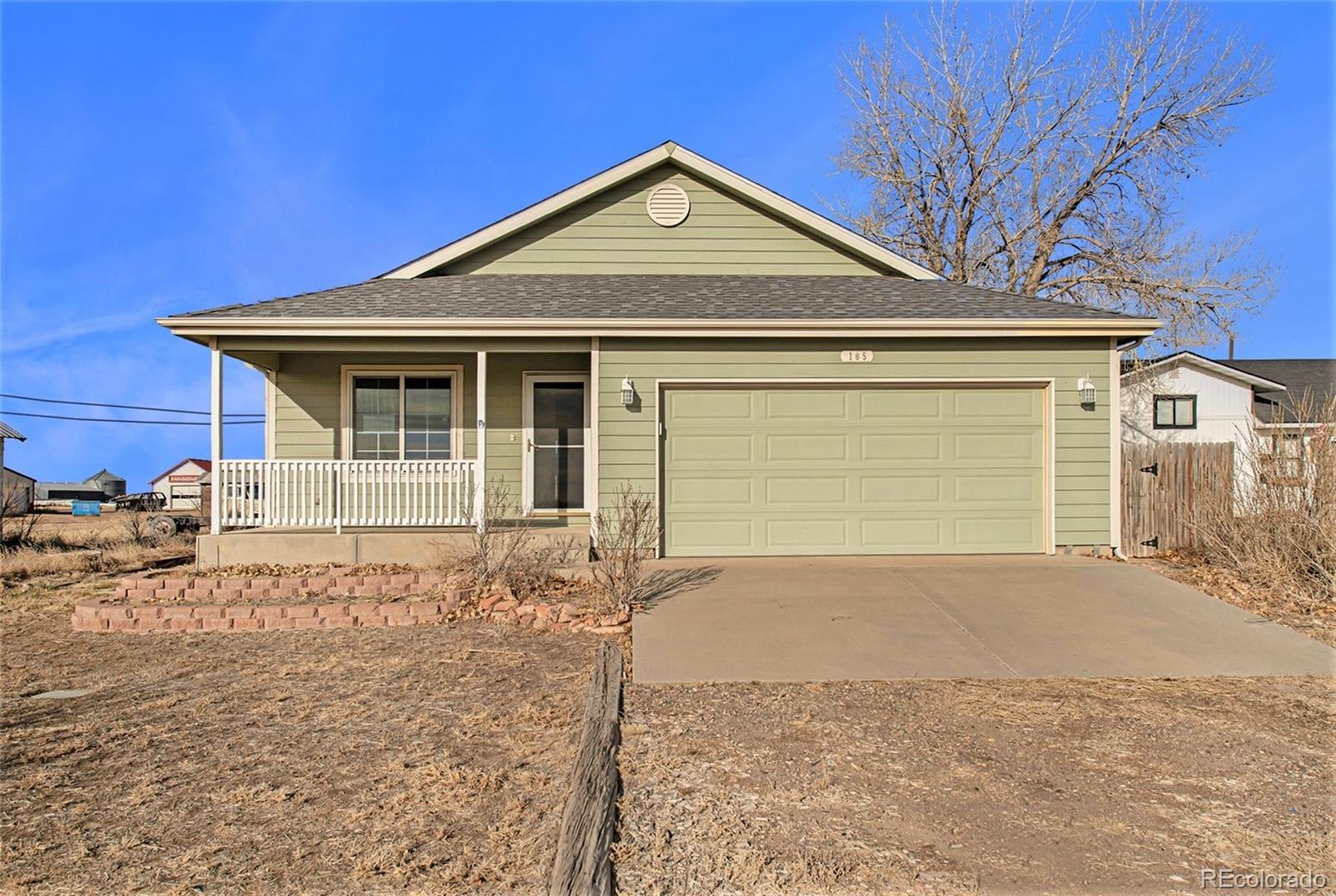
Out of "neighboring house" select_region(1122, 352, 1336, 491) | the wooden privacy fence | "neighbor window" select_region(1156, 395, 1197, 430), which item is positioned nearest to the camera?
the wooden privacy fence

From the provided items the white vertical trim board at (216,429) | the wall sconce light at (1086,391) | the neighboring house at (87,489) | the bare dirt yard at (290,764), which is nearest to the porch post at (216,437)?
the white vertical trim board at (216,429)

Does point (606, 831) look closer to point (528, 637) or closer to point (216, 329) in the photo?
point (528, 637)

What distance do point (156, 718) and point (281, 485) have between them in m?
5.00

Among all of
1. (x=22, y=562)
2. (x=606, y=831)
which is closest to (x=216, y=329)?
(x=22, y=562)

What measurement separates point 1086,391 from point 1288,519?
243 centimetres

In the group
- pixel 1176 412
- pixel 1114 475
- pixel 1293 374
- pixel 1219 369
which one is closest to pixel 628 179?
pixel 1114 475

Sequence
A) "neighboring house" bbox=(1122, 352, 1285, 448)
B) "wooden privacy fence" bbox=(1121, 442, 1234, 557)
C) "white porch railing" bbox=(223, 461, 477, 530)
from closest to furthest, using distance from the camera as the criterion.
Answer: "white porch railing" bbox=(223, 461, 477, 530)
"wooden privacy fence" bbox=(1121, 442, 1234, 557)
"neighboring house" bbox=(1122, 352, 1285, 448)

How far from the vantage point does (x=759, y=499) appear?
931cm

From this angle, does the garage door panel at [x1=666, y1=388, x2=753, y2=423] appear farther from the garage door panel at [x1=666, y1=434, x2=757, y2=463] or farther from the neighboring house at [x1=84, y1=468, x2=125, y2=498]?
the neighboring house at [x1=84, y1=468, x2=125, y2=498]

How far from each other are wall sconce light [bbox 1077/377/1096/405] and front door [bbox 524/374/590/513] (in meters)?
6.26

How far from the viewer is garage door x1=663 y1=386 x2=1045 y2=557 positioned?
9312 mm

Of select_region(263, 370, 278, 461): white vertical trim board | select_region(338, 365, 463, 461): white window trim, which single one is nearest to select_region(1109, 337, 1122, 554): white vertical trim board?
select_region(338, 365, 463, 461): white window trim

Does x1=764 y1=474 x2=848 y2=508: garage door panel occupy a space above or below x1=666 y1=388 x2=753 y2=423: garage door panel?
below

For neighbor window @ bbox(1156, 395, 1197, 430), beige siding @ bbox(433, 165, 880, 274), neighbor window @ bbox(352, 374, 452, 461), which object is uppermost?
beige siding @ bbox(433, 165, 880, 274)
